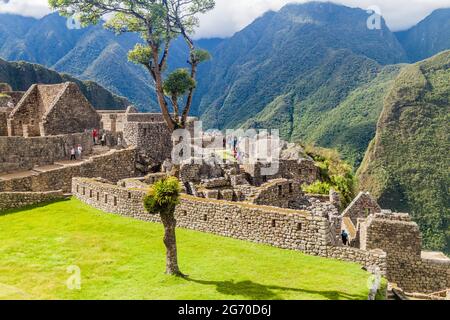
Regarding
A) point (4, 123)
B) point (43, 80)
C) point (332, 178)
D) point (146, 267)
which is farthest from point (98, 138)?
point (43, 80)

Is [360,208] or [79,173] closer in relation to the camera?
[79,173]

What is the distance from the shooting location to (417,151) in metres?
106

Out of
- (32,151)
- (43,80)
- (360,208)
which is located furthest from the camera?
(43,80)

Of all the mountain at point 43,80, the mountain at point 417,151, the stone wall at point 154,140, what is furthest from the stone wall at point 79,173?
the mountain at point 43,80

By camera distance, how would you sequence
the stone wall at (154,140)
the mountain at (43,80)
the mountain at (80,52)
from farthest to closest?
the mountain at (80,52) < the mountain at (43,80) < the stone wall at (154,140)

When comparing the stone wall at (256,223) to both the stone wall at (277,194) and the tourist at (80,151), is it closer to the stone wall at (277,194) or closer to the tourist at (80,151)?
the stone wall at (277,194)

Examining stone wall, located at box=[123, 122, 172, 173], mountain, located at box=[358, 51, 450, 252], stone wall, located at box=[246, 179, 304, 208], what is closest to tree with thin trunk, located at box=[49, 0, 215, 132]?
stone wall, located at box=[123, 122, 172, 173]

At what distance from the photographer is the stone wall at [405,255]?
14500mm

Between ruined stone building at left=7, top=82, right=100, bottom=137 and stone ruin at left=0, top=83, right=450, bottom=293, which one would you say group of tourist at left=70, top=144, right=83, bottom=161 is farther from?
ruined stone building at left=7, top=82, right=100, bottom=137

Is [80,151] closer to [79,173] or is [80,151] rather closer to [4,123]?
[79,173]

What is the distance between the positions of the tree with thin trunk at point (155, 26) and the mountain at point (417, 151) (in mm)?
57981

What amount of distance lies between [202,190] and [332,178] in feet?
45.5

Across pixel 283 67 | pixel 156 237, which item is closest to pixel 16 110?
pixel 156 237
